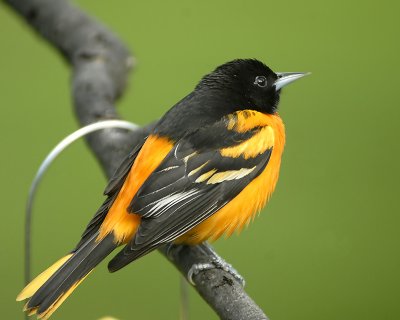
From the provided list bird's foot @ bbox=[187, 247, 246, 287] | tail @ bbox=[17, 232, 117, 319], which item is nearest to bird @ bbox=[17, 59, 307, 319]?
tail @ bbox=[17, 232, 117, 319]

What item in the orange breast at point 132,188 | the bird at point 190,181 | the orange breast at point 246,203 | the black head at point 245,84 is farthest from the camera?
the black head at point 245,84

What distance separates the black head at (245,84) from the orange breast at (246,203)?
10 centimetres

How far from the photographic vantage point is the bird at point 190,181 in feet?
9.37

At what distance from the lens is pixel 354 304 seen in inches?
190

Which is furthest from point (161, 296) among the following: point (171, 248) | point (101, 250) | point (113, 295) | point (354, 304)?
point (101, 250)

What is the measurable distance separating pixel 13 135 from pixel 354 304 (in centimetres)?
256

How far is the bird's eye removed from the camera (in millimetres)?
3561

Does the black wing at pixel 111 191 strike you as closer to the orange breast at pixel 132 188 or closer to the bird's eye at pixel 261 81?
the orange breast at pixel 132 188

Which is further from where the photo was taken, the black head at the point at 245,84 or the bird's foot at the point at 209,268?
the black head at the point at 245,84

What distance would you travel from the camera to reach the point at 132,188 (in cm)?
306

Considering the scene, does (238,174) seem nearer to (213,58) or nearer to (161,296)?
(161,296)

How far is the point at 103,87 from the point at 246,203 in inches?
34.9

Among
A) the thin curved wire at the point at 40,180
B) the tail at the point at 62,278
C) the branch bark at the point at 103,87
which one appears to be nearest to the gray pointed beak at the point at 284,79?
the branch bark at the point at 103,87

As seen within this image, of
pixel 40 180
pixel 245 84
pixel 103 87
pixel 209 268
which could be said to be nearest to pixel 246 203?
pixel 209 268
